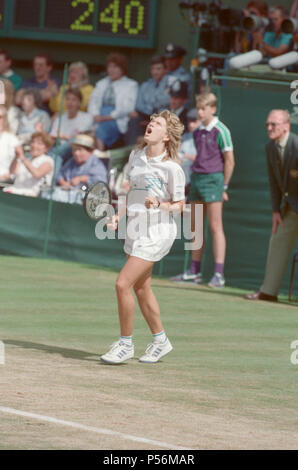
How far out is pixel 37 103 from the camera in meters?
18.2

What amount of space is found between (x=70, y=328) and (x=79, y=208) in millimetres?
5948

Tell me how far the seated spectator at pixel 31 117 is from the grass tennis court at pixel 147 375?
14.1 feet

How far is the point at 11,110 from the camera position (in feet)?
58.2

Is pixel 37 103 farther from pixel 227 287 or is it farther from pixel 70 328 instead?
pixel 70 328

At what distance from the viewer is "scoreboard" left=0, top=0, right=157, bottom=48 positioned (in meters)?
19.3

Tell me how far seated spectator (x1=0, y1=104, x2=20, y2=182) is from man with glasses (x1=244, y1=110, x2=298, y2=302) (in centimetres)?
455

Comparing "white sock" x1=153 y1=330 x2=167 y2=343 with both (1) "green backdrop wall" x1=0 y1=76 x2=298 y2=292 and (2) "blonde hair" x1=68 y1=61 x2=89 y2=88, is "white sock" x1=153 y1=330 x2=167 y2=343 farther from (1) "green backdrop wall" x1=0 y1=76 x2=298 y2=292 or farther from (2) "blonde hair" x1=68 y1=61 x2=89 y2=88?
(2) "blonde hair" x1=68 y1=61 x2=89 y2=88

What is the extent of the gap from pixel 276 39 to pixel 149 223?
314 inches

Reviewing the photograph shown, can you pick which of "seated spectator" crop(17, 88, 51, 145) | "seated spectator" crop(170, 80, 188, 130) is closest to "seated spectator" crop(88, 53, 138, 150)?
"seated spectator" crop(17, 88, 51, 145)

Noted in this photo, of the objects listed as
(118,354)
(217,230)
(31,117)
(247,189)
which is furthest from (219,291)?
(118,354)

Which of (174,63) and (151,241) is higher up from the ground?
(174,63)

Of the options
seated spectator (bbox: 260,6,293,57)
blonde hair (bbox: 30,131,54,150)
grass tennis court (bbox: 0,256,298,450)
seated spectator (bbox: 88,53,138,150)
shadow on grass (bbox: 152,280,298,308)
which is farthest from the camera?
seated spectator (bbox: 88,53,138,150)

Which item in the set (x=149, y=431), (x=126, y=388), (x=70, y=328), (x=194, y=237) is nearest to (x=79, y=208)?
(x=194, y=237)

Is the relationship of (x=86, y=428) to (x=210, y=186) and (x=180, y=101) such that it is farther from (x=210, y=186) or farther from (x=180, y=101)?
(x=180, y=101)
